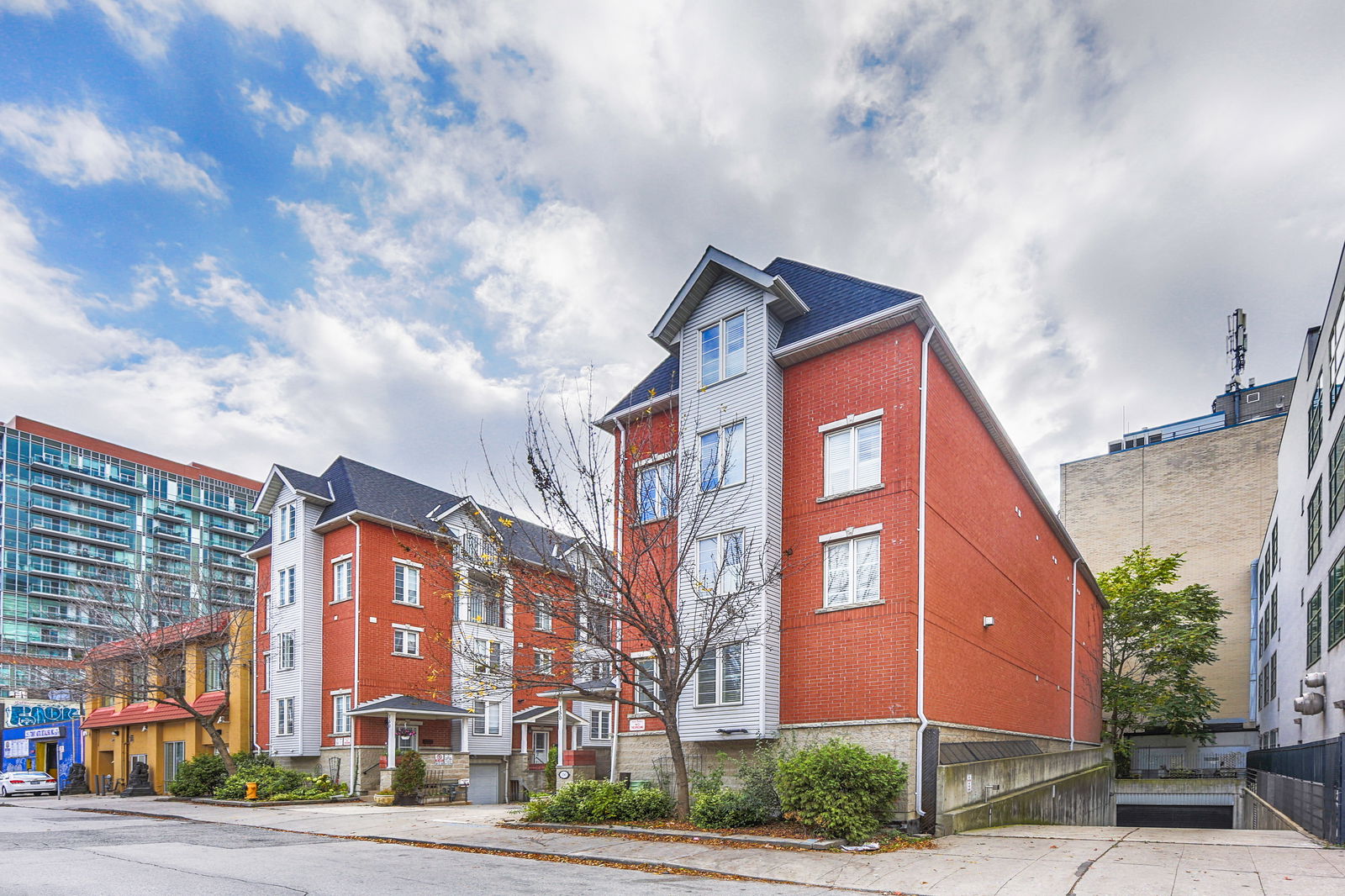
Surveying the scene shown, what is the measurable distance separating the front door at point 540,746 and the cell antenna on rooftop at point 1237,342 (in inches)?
1966

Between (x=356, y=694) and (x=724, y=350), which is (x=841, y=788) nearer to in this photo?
(x=724, y=350)

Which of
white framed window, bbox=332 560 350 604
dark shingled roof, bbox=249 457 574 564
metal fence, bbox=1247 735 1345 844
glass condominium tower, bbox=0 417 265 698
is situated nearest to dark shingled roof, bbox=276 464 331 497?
dark shingled roof, bbox=249 457 574 564

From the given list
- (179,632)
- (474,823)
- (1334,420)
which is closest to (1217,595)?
(1334,420)

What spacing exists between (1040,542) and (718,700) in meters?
16.8

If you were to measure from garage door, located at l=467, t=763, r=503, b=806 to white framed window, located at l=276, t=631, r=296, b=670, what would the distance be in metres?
8.24

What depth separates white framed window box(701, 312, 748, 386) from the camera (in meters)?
20.0

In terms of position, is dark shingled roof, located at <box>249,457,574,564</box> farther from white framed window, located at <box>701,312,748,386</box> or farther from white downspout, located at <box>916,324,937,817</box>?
white downspout, located at <box>916,324,937,817</box>

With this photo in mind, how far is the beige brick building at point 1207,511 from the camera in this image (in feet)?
155

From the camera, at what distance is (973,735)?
777 inches

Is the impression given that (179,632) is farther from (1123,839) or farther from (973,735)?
(1123,839)

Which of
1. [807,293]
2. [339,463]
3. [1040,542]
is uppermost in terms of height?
[807,293]

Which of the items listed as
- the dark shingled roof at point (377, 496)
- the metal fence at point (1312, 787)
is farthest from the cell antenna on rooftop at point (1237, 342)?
the dark shingled roof at point (377, 496)

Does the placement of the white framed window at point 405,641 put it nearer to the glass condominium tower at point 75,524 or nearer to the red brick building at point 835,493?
the red brick building at point 835,493

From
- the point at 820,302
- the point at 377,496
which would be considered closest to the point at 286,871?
the point at 820,302
